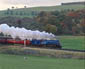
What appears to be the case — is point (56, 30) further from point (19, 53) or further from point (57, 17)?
point (19, 53)

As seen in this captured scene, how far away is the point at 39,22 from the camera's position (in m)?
96.0

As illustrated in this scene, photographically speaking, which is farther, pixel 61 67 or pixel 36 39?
pixel 36 39

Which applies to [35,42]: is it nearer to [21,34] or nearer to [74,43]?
[21,34]

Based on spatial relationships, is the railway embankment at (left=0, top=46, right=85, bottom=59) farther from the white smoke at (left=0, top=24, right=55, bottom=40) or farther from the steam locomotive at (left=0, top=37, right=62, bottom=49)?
the white smoke at (left=0, top=24, right=55, bottom=40)

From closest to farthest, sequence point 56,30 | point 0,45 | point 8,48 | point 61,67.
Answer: point 61,67, point 8,48, point 0,45, point 56,30

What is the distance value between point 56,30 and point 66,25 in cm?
1041

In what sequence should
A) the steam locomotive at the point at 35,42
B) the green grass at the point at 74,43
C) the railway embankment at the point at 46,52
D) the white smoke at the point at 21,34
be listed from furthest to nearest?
the green grass at the point at 74,43
the white smoke at the point at 21,34
the steam locomotive at the point at 35,42
the railway embankment at the point at 46,52

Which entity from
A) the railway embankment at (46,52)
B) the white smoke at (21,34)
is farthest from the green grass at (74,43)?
the railway embankment at (46,52)

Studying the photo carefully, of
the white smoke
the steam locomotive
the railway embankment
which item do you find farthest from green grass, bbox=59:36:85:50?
the railway embankment

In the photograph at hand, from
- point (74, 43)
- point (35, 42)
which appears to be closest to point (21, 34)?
point (35, 42)

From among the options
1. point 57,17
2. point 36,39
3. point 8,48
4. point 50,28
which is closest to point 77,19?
point 57,17

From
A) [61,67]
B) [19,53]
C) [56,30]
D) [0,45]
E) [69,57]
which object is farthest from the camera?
[56,30]

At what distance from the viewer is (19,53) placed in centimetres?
4606

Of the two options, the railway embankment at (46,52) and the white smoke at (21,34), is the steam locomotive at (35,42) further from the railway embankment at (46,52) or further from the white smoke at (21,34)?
the railway embankment at (46,52)
